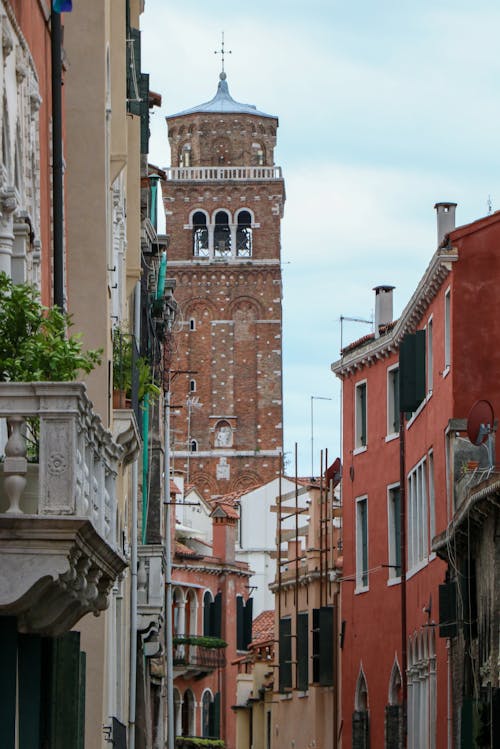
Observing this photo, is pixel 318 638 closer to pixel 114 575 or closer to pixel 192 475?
pixel 114 575

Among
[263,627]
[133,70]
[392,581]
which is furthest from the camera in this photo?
[263,627]

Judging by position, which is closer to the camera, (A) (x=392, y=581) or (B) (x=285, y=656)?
(A) (x=392, y=581)

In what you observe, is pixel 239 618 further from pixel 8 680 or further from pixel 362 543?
pixel 8 680

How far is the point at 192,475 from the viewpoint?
94.0 metres

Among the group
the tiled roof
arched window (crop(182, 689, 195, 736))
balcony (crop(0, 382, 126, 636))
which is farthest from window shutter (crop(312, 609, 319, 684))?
balcony (crop(0, 382, 126, 636))

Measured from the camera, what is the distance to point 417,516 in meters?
34.4

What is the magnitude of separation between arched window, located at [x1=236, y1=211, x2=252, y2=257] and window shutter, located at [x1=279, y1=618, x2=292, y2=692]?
5207 centimetres

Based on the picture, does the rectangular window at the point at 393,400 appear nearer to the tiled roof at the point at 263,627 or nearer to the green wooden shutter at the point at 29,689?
the tiled roof at the point at 263,627

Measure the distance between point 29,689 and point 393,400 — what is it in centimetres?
2552

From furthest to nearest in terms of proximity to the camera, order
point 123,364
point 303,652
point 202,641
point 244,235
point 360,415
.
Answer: point 244,235 → point 202,641 → point 303,652 → point 360,415 → point 123,364

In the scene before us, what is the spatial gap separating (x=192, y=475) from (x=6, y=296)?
8270cm

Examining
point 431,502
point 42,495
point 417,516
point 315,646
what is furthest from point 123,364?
point 315,646

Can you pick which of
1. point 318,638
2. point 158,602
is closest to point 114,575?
point 158,602

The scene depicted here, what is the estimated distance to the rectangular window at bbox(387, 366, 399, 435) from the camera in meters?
37.2
